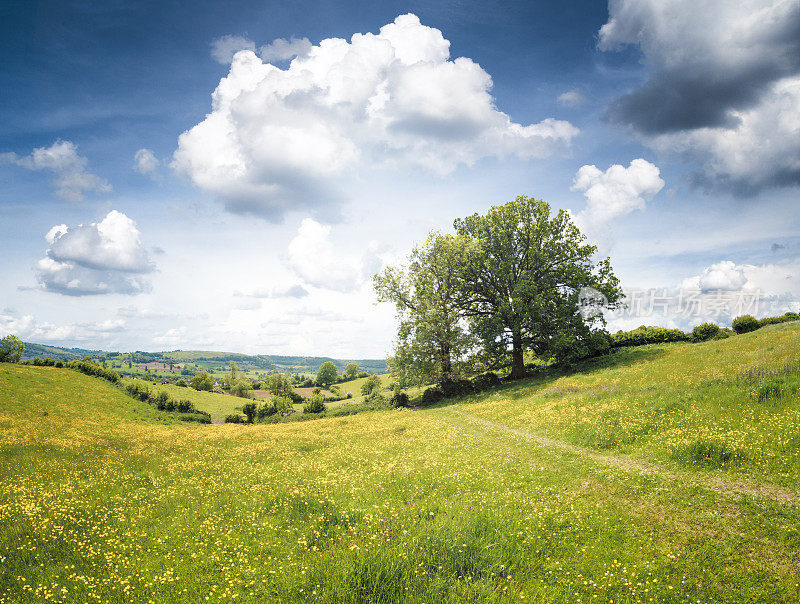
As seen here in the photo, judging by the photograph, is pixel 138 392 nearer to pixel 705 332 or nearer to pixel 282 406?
pixel 282 406

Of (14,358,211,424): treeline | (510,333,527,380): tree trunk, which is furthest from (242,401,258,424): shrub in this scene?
(510,333,527,380): tree trunk

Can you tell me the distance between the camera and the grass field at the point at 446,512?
7.62m

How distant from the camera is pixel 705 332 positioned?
127 ft

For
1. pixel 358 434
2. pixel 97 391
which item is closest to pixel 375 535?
pixel 358 434

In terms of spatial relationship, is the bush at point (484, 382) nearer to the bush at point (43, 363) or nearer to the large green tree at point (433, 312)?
the large green tree at point (433, 312)

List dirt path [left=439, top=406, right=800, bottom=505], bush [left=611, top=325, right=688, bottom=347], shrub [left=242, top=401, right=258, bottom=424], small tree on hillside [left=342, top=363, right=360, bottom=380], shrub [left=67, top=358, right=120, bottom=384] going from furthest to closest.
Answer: small tree on hillside [left=342, top=363, right=360, bottom=380] → shrub [left=242, top=401, right=258, bottom=424] → shrub [left=67, top=358, right=120, bottom=384] → bush [left=611, top=325, right=688, bottom=347] → dirt path [left=439, top=406, right=800, bottom=505]

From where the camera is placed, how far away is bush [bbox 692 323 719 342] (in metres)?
38.7

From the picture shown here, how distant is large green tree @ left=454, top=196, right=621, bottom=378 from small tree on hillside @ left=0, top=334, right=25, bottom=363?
6335 centimetres

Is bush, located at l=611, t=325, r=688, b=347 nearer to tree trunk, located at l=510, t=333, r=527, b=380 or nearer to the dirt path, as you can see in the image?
tree trunk, located at l=510, t=333, r=527, b=380

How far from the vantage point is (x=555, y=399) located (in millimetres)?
28047

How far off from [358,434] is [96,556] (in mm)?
18169

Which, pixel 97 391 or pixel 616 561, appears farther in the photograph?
pixel 97 391

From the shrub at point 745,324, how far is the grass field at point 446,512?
60.8 ft

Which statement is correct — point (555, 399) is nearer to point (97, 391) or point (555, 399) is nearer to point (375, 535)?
point (375, 535)
